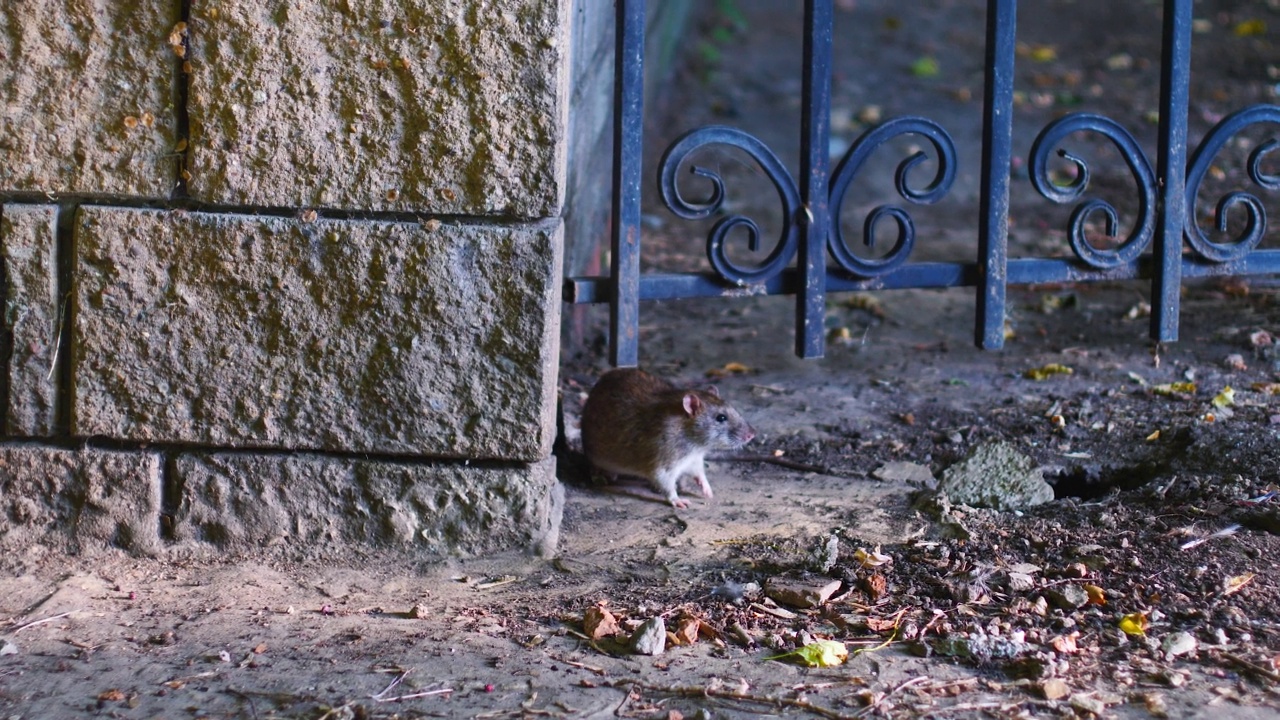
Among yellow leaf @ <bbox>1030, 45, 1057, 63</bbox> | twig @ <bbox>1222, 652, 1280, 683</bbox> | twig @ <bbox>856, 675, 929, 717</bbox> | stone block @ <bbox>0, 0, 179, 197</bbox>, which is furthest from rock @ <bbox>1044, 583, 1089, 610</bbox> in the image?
yellow leaf @ <bbox>1030, 45, 1057, 63</bbox>

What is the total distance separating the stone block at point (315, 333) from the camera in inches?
130

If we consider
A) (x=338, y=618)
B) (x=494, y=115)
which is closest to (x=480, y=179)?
(x=494, y=115)

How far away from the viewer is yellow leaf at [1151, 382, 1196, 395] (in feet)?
15.3

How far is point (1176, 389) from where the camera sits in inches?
185

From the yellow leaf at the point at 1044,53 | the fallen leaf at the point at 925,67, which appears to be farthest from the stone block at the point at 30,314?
the yellow leaf at the point at 1044,53

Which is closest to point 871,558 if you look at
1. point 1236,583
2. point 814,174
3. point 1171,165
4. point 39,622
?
point 1236,583

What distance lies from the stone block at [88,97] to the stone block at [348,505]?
2.53 ft

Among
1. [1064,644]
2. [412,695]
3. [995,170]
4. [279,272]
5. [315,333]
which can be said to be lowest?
[412,695]

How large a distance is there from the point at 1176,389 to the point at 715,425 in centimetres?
173

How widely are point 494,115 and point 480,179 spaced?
0.16 m

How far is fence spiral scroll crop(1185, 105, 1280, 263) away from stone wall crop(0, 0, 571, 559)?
2.09 m

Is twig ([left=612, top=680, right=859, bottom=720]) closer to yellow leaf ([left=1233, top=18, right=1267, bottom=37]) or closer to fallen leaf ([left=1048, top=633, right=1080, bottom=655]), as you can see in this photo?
fallen leaf ([left=1048, top=633, right=1080, bottom=655])

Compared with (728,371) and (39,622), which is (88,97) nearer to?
(39,622)

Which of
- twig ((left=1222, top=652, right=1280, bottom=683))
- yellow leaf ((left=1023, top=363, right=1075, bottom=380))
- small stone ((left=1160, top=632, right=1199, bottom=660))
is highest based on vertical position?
yellow leaf ((left=1023, top=363, right=1075, bottom=380))
